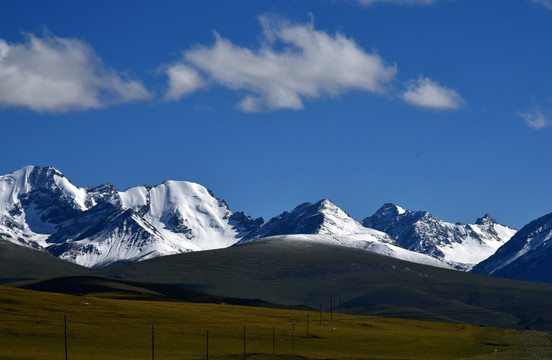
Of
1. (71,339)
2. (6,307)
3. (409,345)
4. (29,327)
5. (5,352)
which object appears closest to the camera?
(5,352)

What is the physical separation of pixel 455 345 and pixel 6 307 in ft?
294

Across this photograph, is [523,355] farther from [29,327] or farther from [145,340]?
[29,327]

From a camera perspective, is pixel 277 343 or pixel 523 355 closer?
pixel 523 355

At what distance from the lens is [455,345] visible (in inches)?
7185

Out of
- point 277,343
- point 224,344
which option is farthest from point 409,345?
point 224,344

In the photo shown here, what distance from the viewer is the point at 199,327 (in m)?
185

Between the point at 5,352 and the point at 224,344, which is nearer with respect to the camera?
the point at 5,352

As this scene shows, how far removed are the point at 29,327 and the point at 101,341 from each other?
17.8 m

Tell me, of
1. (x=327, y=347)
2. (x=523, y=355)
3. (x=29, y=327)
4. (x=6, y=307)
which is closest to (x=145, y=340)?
(x=29, y=327)

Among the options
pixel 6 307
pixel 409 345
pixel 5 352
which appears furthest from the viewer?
pixel 6 307

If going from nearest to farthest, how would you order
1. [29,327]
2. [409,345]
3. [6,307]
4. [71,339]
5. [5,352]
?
1. [5,352]
2. [71,339]
3. [29,327]
4. [409,345]
5. [6,307]

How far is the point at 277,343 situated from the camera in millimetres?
165750

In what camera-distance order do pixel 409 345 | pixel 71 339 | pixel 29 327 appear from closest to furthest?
1. pixel 71 339
2. pixel 29 327
3. pixel 409 345

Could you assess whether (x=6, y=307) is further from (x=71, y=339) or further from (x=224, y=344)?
(x=224, y=344)
